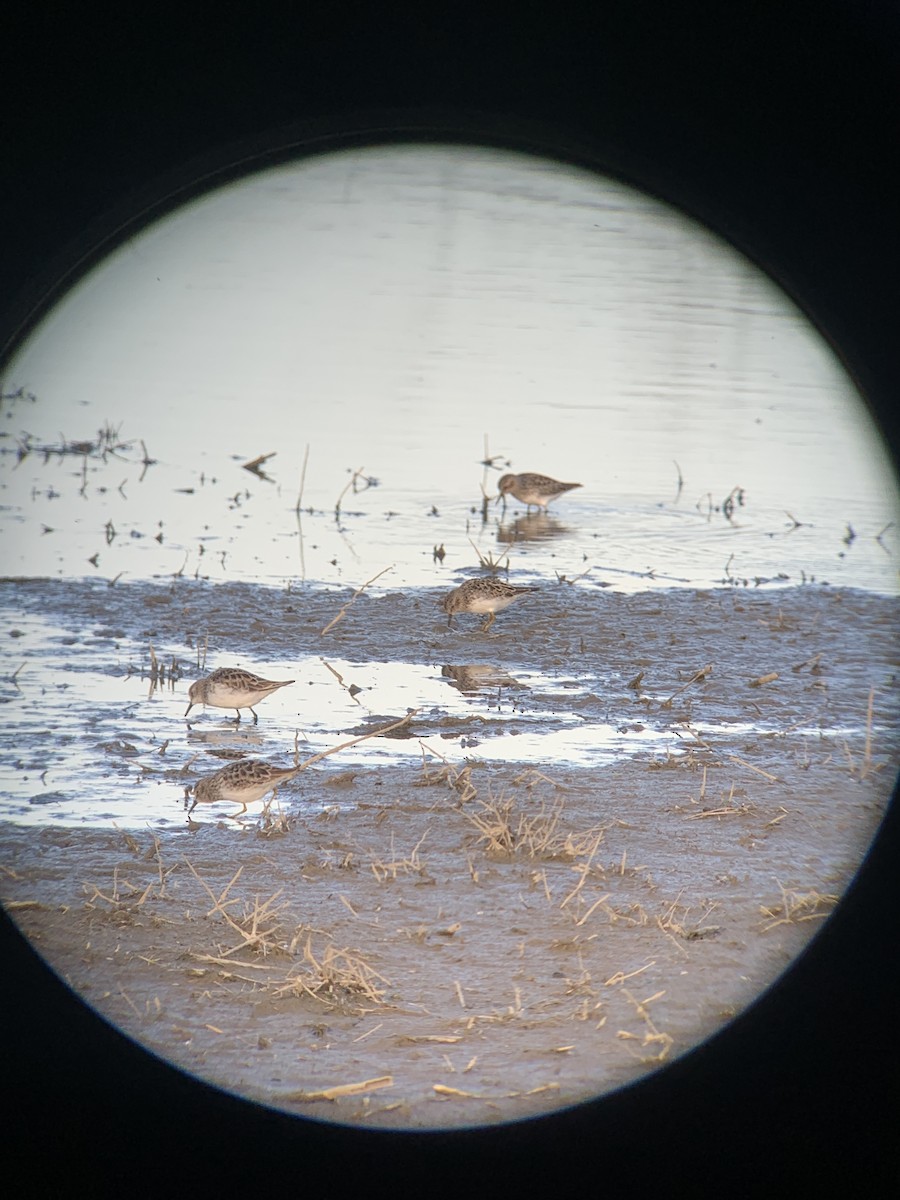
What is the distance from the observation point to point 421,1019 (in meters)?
2.84

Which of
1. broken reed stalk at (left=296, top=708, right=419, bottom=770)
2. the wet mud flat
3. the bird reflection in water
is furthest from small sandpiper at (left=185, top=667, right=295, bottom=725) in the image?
the bird reflection in water

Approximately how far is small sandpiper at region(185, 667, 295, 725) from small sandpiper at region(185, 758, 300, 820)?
609 millimetres

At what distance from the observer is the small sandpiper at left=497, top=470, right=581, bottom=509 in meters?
7.67

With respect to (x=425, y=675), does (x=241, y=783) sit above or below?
below

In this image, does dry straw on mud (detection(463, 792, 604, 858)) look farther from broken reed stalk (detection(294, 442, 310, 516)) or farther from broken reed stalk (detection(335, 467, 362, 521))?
broken reed stalk (detection(294, 442, 310, 516))

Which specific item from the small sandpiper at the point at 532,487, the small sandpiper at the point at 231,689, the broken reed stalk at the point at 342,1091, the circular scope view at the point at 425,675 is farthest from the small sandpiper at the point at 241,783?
the small sandpiper at the point at 532,487

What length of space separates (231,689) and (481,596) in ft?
4.75

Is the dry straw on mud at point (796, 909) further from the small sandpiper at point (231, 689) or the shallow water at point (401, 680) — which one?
the small sandpiper at point (231, 689)

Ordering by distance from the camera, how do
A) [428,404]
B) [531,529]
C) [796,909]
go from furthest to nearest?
[428,404] → [531,529] → [796,909]

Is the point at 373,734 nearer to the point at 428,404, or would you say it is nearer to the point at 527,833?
the point at 527,833

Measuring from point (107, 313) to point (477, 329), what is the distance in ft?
11.5

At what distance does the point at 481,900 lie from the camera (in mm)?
3455

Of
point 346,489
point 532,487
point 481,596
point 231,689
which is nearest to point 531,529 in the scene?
point 532,487

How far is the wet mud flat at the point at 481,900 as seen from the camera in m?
2.71
